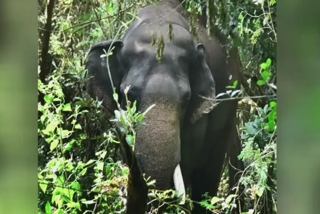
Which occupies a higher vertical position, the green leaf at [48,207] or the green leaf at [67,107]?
the green leaf at [67,107]

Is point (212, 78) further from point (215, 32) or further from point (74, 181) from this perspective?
point (74, 181)

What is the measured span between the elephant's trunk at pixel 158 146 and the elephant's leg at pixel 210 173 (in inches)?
2.4

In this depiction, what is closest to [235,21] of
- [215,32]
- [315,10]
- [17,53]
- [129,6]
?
[215,32]

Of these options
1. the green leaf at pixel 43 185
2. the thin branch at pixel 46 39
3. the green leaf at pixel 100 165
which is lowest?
the green leaf at pixel 43 185

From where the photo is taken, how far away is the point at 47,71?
984 mm

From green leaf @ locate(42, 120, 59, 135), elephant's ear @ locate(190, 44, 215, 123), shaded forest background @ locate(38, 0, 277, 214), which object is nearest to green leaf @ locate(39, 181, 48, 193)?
shaded forest background @ locate(38, 0, 277, 214)

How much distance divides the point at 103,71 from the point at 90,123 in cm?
12

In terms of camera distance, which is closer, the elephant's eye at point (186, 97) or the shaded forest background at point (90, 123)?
the shaded forest background at point (90, 123)

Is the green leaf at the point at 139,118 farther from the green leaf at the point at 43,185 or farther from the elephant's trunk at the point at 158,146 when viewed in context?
the green leaf at the point at 43,185

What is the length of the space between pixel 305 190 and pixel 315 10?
0.69 ft

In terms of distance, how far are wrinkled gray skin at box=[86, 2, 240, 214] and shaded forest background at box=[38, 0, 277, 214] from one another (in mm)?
29

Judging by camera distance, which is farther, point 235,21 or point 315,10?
point 235,21

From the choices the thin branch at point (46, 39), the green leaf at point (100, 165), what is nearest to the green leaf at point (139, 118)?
the green leaf at point (100, 165)

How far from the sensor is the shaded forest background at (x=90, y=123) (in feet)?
3.09
